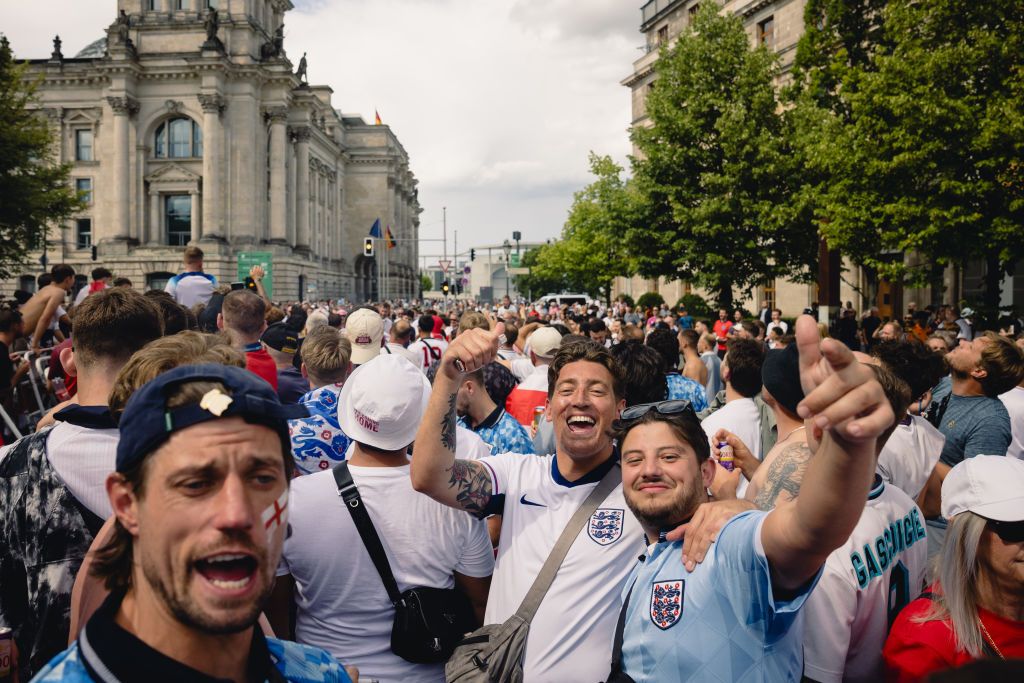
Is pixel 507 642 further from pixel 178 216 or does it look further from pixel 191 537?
pixel 178 216

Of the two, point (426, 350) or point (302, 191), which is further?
point (302, 191)

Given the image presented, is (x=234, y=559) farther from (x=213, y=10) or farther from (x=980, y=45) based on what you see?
(x=213, y=10)

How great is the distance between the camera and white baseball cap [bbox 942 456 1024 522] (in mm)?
2590

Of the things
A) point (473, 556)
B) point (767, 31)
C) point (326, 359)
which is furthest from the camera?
point (767, 31)

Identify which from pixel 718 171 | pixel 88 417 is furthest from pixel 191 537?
pixel 718 171

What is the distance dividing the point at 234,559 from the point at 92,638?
33cm

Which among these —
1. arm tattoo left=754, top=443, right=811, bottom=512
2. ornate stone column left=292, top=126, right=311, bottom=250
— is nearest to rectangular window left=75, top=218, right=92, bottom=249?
ornate stone column left=292, top=126, right=311, bottom=250

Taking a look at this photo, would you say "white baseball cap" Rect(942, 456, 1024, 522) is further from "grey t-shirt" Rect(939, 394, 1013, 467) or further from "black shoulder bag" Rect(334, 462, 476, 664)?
"grey t-shirt" Rect(939, 394, 1013, 467)

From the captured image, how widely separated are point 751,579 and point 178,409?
1.61 metres

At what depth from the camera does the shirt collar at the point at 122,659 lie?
161 cm

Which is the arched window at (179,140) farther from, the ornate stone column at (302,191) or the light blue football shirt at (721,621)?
the light blue football shirt at (721,621)

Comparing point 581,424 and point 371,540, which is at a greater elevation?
point 581,424

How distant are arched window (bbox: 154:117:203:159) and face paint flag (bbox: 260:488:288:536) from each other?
60036mm

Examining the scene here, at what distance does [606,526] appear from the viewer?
3.12m
